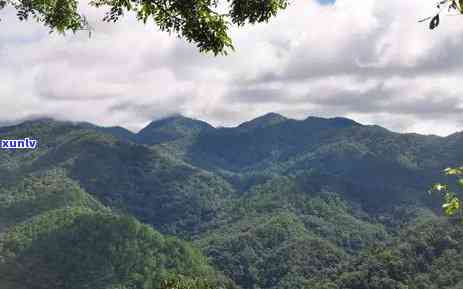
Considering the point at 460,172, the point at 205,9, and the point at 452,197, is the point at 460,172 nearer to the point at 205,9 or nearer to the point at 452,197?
the point at 452,197

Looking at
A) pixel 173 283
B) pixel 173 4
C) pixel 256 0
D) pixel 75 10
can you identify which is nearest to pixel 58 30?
pixel 75 10

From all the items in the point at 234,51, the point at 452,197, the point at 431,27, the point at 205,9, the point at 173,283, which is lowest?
the point at 173,283

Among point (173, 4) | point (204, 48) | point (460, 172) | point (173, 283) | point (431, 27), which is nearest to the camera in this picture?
point (431, 27)

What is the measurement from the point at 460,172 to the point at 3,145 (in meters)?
32.9

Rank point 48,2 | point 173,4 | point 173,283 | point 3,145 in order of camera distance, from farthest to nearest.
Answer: point 3,145, point 173,283, point 48,2, point 173,4

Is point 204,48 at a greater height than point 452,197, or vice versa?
point 204,48

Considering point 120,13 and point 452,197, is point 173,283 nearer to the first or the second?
point 120,13

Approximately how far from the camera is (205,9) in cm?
1500

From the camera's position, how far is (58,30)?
17.9m

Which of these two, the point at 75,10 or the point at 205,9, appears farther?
the point at 75,10

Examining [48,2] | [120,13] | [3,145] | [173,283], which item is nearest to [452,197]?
[120,13]

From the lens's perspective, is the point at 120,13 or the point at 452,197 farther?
the point at 120,13

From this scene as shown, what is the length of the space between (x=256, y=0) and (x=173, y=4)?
99.4 inches

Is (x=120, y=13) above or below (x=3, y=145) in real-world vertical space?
above
